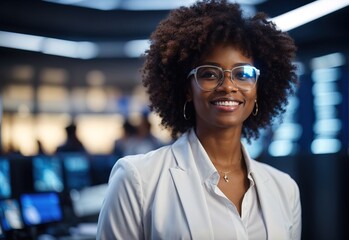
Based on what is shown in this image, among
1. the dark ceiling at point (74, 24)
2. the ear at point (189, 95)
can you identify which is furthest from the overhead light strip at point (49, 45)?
the ear at point (189, 95)

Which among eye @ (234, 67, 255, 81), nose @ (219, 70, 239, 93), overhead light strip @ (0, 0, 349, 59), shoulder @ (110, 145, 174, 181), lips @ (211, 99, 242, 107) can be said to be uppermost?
overhead light strip @ (0, 0, 349, 59)

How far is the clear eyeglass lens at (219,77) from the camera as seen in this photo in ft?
5.36

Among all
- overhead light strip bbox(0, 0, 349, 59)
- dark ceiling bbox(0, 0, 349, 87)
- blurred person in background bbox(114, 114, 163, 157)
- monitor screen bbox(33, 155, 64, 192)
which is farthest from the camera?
overhead light strip bbox(0, 0, 349, 59)

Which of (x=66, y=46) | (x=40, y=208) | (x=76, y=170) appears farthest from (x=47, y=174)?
(x=66, y=46)

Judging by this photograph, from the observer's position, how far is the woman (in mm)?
1544

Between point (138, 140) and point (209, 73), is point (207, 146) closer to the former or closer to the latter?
point (209, 73)

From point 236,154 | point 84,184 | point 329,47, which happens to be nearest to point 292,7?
point 329,47

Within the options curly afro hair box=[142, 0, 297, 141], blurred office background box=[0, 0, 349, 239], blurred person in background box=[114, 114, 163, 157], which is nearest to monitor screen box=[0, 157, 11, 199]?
blurred office background box=[0, 0, 349, 239]

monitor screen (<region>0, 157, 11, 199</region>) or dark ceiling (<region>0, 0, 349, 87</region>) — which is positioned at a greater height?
dark ceiling (<region>0, 0, 349, 87</region>)

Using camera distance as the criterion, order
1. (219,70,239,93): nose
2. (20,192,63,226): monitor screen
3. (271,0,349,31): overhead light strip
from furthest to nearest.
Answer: (271,0,349,31): overhead light strip → (20,192,63,226): monitor screen → (219,70,239,93): nose

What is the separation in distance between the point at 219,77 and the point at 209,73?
35mm

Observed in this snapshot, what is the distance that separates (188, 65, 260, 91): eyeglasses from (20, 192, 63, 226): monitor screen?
193 cm

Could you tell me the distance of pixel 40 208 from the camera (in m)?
3.43

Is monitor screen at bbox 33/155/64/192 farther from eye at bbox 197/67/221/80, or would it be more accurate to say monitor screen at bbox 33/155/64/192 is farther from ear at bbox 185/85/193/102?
eye at bbox 197/67/221/80
